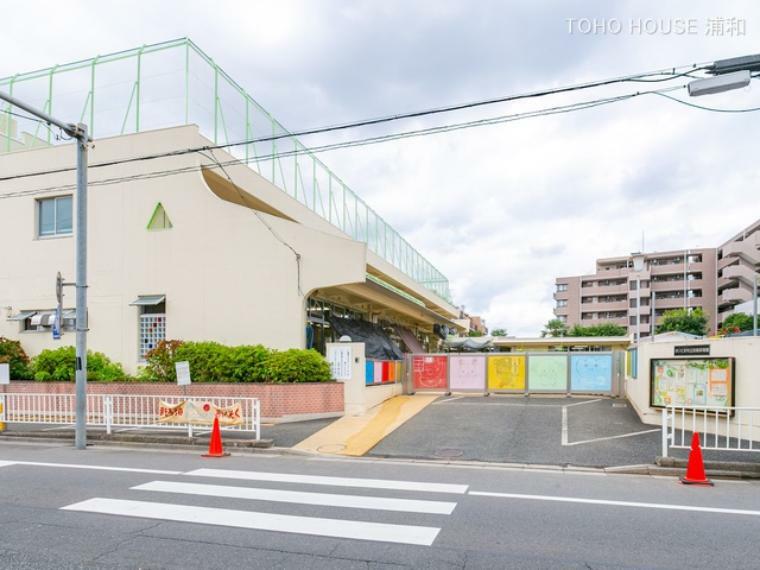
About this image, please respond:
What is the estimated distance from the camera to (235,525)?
6012 mm

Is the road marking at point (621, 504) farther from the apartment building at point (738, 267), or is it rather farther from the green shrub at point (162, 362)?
the apartment building at point (738, 267)

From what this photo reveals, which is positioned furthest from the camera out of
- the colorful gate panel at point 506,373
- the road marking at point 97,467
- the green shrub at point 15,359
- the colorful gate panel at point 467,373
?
the colorful gate panel at point 467,373

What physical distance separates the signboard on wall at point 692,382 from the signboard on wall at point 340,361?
7936 mm

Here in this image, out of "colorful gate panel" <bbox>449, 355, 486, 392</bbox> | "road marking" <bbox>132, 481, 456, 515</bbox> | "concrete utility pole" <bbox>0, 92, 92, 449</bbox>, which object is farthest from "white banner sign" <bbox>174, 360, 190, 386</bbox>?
"colorful gate panel" <bbox>449, 355, 486, 392</bbox>

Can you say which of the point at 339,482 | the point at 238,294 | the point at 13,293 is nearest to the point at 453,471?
the point at 339,482

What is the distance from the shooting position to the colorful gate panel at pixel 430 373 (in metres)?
20.7

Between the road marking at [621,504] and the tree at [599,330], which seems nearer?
the road marking at [621,504]

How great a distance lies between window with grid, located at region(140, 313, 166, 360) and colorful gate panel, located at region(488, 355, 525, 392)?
38.8ft

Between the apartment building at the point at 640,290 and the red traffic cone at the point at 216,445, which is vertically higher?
the apartment building at the point at 640,290

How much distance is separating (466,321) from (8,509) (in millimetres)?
51707

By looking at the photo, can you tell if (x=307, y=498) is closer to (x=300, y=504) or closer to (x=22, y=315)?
(x=300, y=504)

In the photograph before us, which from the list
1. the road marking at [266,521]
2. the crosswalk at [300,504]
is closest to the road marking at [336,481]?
the crosswalk at [300,504]

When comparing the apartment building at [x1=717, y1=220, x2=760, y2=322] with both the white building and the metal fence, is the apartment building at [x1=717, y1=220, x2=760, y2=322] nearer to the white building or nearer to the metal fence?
the metal fence

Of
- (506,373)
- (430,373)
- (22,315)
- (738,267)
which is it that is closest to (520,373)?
(506,373)
